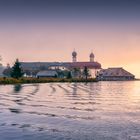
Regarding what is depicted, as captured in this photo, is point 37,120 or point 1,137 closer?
point 1,137

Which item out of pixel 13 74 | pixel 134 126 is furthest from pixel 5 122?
pixel 13 74

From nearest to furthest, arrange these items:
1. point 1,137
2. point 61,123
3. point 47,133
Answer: point 1,137 < point 47,133 < point 61,123

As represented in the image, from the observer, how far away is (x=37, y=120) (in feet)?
89.3

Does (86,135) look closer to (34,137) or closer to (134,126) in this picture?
(34,137)

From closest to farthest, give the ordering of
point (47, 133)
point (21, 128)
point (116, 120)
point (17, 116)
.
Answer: point (47, 133) < point (21, 128) < point (116, 120) < point (17, 116)

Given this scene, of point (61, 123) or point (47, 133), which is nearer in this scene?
A: point (47, 133)

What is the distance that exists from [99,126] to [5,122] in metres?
6.90

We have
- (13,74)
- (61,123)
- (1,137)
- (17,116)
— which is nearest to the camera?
(1,137)

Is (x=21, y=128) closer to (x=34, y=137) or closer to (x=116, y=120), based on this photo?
(x=34, y=137)

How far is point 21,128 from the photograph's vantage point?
23.4m

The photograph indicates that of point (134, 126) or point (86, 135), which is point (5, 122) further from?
point (134, 126)

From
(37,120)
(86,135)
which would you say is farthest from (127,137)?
(37,120)

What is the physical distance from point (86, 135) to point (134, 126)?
15.5ft

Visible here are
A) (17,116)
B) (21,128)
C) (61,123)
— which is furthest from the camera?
(17,116)
